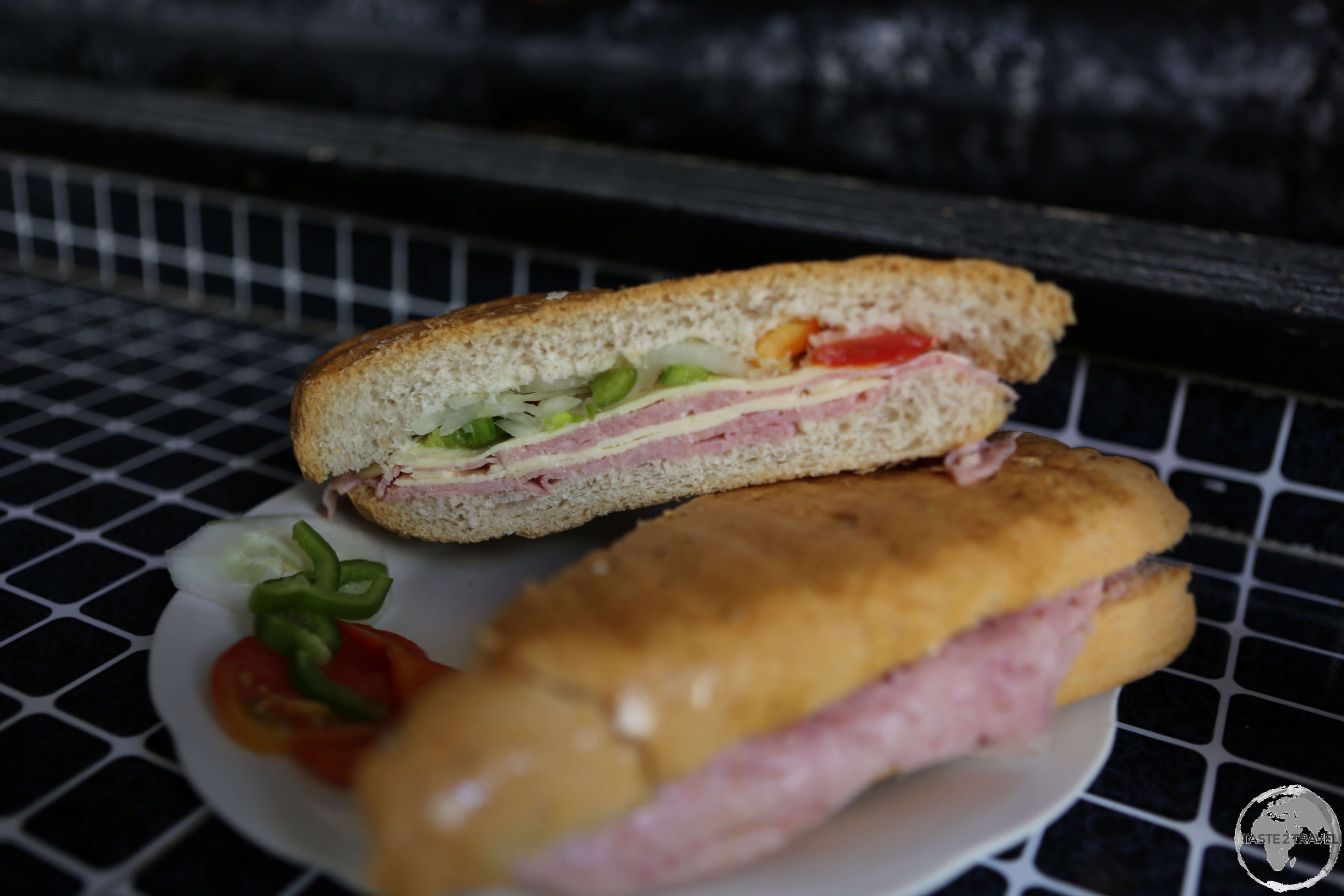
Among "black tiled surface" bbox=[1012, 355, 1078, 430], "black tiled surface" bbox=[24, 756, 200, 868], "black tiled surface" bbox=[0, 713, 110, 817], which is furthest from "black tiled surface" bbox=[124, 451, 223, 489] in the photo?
"black tiled surface" bbox=[1012, 355, 1078, 430]

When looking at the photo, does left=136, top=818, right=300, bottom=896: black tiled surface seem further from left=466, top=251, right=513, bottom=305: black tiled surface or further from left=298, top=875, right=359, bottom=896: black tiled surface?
left=466, top=251, right=513, bottom=305: black tiled surface

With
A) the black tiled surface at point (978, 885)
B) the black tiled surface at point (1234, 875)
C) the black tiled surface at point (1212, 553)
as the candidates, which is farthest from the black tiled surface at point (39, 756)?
the black tiled surface at point (1212, 553)

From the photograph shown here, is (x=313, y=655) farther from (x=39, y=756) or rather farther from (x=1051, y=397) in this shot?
(x=1051, y=397)

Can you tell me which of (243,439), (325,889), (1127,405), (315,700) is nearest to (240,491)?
(243,439)

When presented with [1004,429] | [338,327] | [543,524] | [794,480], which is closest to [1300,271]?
[1004,429]

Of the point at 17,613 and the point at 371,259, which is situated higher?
the point at 371,259

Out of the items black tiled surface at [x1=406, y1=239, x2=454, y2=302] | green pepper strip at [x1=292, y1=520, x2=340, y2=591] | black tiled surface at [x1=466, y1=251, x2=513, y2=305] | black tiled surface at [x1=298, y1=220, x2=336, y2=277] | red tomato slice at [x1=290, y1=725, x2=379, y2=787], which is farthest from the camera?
black tiled surface at [x1=298, y1=220, x2=336, y2=277]
